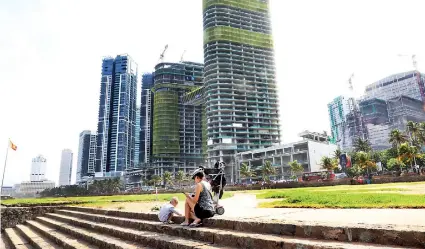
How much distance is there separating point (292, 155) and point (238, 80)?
46.8 meters

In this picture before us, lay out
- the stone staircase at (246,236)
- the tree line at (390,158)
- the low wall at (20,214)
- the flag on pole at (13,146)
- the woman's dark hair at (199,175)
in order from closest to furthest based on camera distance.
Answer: the stone staircase at (246,236)
the woman's dark hair at (199,175)
the flag on pole at (13,146)
the low wall at (20,214)
the tree line at (390,158)

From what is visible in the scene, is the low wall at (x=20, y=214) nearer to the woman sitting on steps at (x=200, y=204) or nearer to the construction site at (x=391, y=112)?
the woman sitting on steps at (x=200, y=204)

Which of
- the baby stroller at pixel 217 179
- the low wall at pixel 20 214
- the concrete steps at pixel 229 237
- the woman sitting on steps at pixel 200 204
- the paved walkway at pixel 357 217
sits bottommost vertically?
the low wall at pixel 20 214

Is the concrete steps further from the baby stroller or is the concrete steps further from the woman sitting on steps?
the baby stroller

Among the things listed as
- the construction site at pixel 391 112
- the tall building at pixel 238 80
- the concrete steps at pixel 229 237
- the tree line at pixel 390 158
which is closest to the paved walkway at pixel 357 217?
the concrete steps at pixel 229 237

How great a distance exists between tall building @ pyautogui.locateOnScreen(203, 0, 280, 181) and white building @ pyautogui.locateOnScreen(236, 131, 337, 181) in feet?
27.3

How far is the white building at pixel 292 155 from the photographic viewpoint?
9794cm

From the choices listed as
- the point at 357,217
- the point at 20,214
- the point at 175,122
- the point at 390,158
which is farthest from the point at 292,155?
the point at 357,217

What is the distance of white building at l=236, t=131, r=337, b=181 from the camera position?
321ft

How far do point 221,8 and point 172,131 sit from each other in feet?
250

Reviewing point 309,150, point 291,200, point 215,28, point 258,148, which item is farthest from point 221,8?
point 291,200

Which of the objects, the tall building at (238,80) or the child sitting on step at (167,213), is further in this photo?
the tall building at (238,80)

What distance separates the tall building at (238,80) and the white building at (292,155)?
831 cm

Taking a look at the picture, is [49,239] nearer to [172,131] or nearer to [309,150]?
[309,150]
